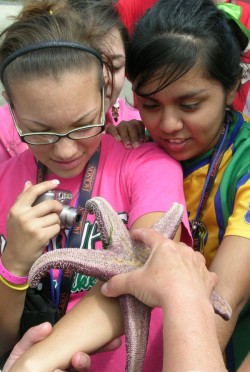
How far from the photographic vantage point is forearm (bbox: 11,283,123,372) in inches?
49.6

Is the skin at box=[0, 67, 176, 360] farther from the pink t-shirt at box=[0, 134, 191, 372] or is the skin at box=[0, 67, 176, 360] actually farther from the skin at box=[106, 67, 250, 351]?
the skin at box=[106, 67, 250, 351]

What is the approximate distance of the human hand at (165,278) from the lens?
1137 mm

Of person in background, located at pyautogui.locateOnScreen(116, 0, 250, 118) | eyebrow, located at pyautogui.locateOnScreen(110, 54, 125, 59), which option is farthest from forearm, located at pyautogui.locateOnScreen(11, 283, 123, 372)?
person in background, located at pyautogui.locateOnScreen(116, 0, 250, 118)

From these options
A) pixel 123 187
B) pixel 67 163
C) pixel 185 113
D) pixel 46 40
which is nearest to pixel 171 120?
pixel 185 113

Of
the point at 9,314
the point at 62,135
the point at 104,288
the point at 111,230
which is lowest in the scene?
the point at 9,314

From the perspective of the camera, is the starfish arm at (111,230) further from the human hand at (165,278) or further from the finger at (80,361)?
the finger at (80,361)

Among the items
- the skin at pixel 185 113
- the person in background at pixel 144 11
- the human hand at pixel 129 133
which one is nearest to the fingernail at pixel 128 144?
the human hand at pixel 129 133

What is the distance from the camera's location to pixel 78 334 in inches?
51.9

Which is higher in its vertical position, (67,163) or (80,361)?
(67,163)

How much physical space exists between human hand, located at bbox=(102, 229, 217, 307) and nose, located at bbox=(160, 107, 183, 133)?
594 mm

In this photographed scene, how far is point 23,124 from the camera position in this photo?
1.63m

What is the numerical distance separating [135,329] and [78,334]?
193 mm

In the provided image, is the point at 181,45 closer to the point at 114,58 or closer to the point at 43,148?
the point at 114,58

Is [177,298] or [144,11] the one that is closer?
A: [177,298]
